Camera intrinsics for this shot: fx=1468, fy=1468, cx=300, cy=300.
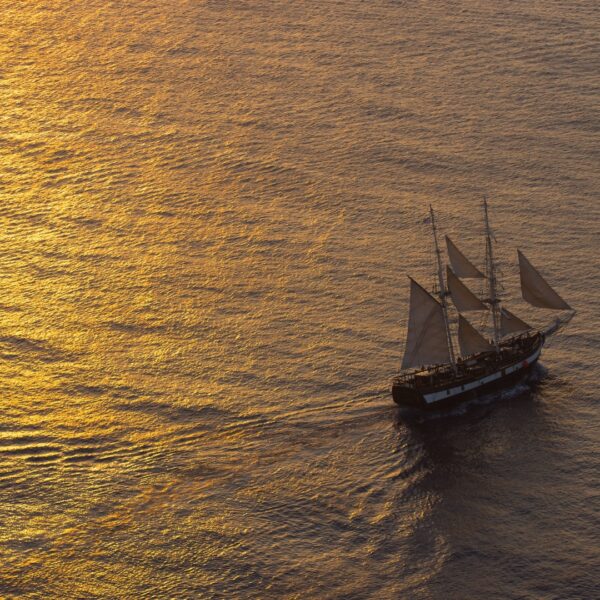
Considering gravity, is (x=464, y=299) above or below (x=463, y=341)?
above

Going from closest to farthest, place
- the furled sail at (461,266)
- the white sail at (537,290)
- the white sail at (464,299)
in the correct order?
the furled sail at (461,266)
the white sail at (464,299)
the white sail at (537,290)

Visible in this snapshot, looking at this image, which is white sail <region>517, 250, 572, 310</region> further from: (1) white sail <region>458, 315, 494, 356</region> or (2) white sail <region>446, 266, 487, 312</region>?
(1) white sail <region>458, 315, 494, 356</region>

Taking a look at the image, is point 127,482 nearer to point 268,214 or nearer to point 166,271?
point 166,271

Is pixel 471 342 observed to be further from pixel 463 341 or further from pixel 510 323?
pixel 510 323

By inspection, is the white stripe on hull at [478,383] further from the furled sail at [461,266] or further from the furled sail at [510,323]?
the furled sail at [461,266]

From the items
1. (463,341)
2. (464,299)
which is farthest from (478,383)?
(464,299)

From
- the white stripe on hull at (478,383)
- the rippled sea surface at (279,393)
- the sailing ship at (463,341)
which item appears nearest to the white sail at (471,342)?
the sailing ship at (463,341)
